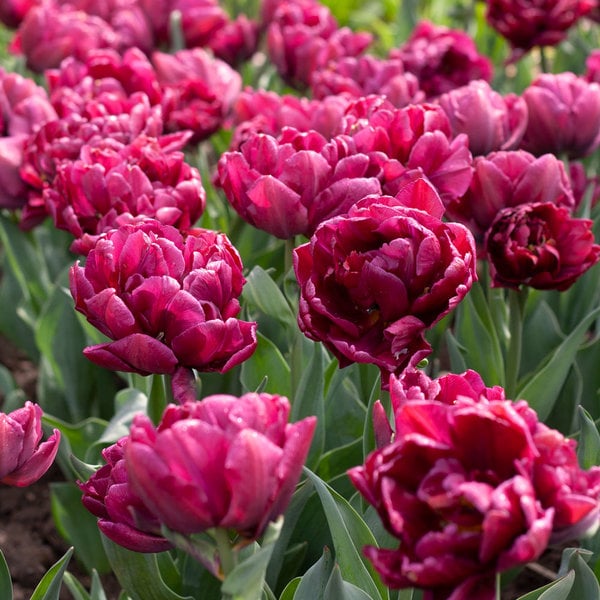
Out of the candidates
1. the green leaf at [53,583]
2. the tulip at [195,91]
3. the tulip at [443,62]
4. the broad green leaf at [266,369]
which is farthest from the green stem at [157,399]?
the tulip at [443,62]

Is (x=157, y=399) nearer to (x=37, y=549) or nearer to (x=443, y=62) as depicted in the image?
(x=37, y=549)

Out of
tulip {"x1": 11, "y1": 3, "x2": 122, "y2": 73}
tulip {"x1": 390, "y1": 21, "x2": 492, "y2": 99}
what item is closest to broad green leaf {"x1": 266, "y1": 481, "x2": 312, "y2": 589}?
tulip {"x1": 390, "y1": 21, "x2": 492, "y2": 99}

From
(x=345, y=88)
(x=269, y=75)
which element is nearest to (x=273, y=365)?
(x=345, y=88)

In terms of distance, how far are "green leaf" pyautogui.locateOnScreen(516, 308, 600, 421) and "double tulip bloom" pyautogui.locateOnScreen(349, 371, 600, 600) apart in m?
0.63

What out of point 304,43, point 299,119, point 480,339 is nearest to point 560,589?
point 480,339

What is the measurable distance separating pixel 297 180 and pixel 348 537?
1.22ft

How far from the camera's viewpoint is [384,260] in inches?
35.1

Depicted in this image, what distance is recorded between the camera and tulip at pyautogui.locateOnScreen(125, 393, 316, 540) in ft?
2.17

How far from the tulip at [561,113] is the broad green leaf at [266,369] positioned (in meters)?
0.52

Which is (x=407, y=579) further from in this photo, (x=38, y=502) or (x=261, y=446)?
(x=38, y=502)

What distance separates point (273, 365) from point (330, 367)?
0.24 feet

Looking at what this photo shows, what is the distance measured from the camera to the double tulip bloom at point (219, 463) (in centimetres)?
66

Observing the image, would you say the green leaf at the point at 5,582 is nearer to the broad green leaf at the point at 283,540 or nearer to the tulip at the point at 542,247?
the broad green leaf at the point at 283,540

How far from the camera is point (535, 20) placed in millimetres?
2127
